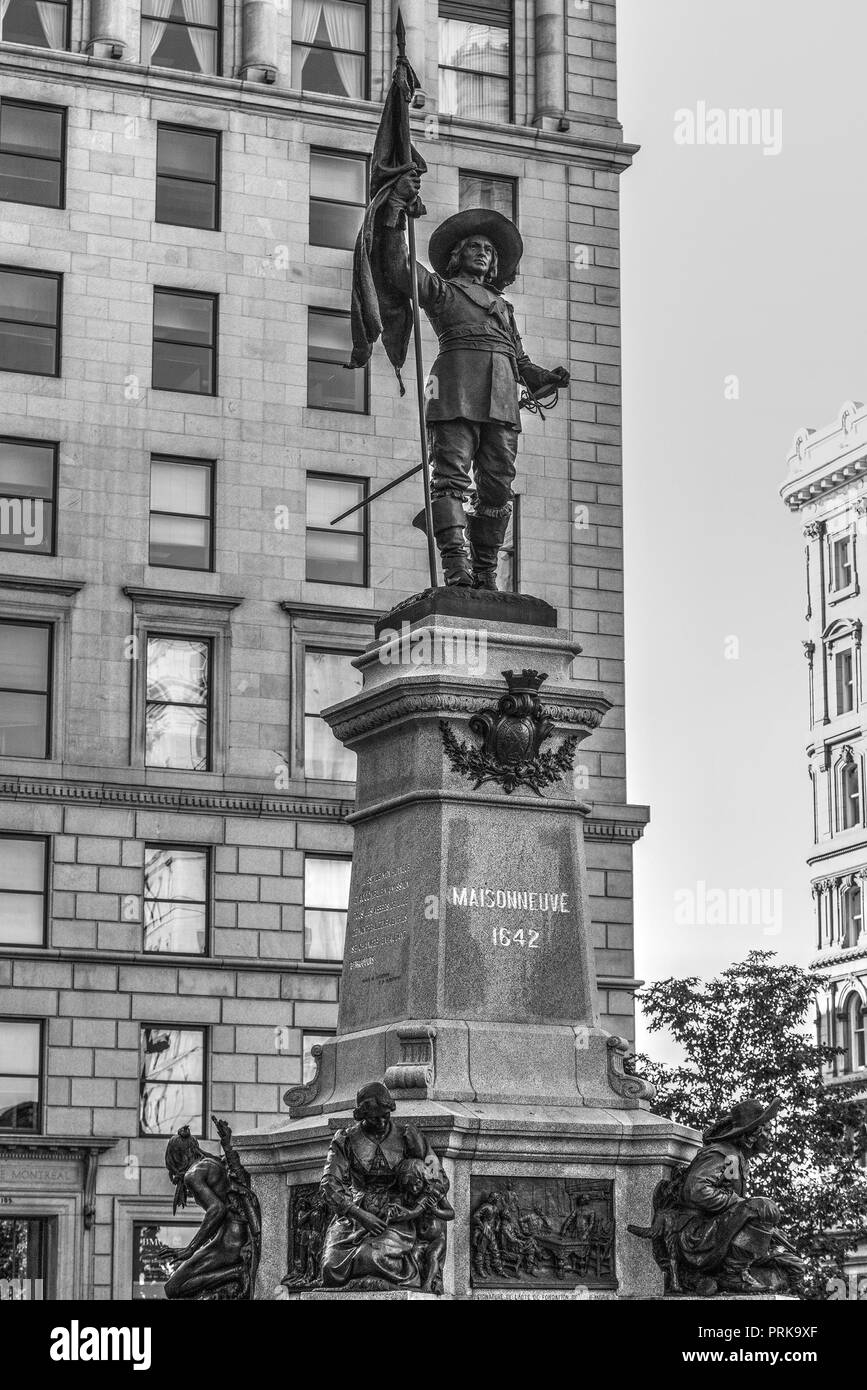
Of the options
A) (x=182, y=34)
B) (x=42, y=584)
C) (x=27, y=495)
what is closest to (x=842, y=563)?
(x=182, y=34)

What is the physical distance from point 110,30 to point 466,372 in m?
32.2

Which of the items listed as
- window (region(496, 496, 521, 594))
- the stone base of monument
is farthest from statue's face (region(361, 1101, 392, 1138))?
window (region(496, 496, 521, 594))

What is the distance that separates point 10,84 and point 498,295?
30916 mm

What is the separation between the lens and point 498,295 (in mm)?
21312

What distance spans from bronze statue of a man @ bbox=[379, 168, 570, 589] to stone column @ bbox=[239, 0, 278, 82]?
104 feet

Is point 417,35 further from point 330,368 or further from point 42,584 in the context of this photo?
point 42,584

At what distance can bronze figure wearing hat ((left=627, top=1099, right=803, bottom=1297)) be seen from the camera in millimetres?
17734

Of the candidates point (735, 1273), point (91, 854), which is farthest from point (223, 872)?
point (735, 1273)

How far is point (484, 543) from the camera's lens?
21.3 metres

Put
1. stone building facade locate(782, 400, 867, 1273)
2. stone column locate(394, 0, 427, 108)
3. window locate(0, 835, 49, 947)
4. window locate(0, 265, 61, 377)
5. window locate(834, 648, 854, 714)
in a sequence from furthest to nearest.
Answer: window locate(834, 648, 854, 714) < stone building facade locate(782, 400, 867, 1273) < stone column locate(394, 0, 427, 108) < window locate(0, 265, 61, 377) < window locate(0, 835, 49, 947)

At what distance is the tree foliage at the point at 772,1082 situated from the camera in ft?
143

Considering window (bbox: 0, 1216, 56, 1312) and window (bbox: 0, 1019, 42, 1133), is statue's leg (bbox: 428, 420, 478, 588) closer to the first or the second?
window (bbox: 0, 1216, 56, 1312)

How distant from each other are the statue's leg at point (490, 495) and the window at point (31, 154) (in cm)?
3065
